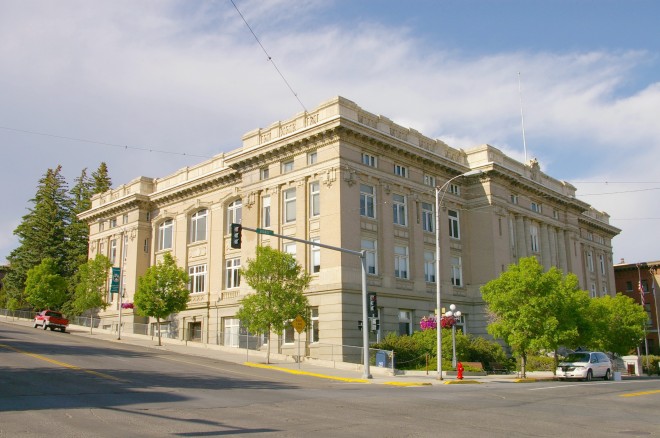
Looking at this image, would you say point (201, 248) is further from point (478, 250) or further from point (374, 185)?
point (478, 250)

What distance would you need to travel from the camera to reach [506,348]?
46.2 metres

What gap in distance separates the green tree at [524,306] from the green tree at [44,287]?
152 feet

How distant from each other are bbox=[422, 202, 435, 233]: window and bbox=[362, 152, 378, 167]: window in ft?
20.1

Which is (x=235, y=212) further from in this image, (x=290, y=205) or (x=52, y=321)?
(x=52, y=321)

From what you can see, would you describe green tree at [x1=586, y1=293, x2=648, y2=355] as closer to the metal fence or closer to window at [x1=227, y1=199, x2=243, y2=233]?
the metal fence

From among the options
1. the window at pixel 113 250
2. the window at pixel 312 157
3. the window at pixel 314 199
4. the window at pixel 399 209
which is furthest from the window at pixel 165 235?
the window at pixel 399 209

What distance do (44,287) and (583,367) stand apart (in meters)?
51.9

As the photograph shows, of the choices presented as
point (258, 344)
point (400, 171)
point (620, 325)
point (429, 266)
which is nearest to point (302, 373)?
point (258, 344)

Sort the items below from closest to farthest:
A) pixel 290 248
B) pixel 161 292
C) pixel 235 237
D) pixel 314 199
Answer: pixel 235 237
pixel 314 199
pixel 290 248
pixel 161 292

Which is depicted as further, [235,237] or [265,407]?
[235,237]

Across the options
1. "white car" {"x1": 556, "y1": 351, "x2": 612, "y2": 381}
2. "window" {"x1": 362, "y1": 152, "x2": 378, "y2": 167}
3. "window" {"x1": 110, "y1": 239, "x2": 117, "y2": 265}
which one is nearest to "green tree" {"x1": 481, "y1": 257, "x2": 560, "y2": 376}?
"white car" {"x1": 556, "y1": 351, "x2": 612, "y2": 381}

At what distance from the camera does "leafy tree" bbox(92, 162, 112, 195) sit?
88312 millimetres

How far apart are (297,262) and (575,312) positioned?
1817 cm

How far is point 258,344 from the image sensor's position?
44094mm
